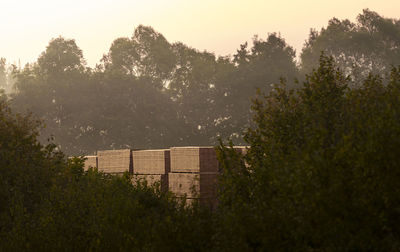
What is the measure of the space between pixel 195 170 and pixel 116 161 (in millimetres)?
5012

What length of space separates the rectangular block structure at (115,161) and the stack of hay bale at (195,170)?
10.1 feet

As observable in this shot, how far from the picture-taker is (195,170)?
22.7 metres

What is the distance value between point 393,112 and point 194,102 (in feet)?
202

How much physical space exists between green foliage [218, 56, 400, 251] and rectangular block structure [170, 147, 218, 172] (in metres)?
11.3

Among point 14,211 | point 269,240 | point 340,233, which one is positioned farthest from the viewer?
point 14,211

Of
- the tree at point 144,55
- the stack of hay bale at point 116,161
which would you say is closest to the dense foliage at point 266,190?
the stack of hay bale at point 116,161

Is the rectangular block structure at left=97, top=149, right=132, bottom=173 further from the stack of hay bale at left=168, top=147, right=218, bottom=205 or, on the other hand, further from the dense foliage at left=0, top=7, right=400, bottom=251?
the dense foliage at left=0, top=7, right=400, bottom=251

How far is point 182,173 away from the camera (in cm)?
2317

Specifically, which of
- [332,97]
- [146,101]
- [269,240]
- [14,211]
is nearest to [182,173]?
[14,211]

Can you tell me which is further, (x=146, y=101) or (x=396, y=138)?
(x=146, y=101)

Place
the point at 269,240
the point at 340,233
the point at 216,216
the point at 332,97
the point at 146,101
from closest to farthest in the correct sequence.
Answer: the point at 340,233
the point at 269,240
the point at 216,216
the point at 332,97
the point at 146,101

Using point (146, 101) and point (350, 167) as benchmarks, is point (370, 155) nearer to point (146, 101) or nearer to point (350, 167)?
point (350, 167)

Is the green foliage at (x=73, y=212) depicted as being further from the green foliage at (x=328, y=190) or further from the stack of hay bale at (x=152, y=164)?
the stack of hay bale at (x=152, y=164)

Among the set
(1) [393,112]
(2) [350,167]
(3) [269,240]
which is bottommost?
(3) [269,240]
